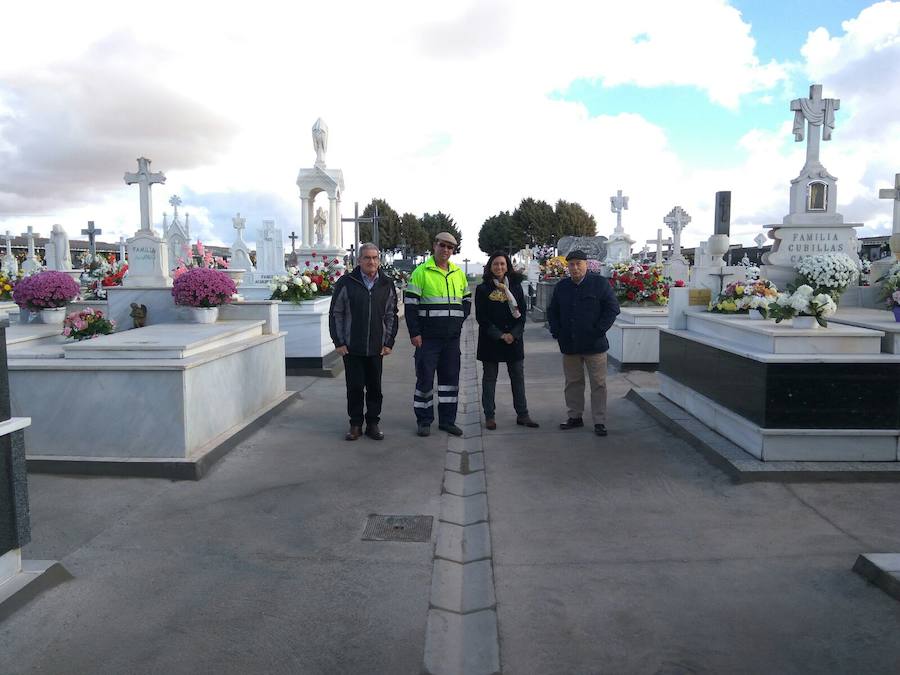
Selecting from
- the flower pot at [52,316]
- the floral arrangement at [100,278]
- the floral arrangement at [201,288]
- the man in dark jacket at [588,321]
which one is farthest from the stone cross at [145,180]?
the man in dark jacket at [588,321]

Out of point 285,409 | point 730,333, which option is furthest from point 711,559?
point 285,409

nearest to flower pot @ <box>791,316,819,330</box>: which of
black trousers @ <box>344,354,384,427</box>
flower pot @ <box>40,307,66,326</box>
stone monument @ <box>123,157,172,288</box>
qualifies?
black trousers @ <box>344,354,384,427</box>

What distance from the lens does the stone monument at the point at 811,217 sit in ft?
32.2

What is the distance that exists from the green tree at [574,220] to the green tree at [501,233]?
16.3 feet

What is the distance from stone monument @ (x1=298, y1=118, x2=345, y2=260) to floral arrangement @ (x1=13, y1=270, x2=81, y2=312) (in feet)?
37.0

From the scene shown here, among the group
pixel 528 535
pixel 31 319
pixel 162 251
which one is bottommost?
pixel 528 535

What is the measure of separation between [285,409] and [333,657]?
18.1 feet

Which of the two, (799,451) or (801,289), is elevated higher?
(801,289)

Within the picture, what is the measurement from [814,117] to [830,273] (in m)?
3.22

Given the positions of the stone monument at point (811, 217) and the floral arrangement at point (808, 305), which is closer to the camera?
the floral arrangement at point (808, 305)

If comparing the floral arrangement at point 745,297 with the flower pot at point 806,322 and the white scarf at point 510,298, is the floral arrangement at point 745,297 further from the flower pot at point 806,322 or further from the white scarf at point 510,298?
the white scarf at point 510,298

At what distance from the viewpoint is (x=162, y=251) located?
9.82 meters

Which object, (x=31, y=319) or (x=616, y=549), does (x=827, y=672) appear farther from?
(x=31, y=319)

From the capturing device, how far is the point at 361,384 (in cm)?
709
